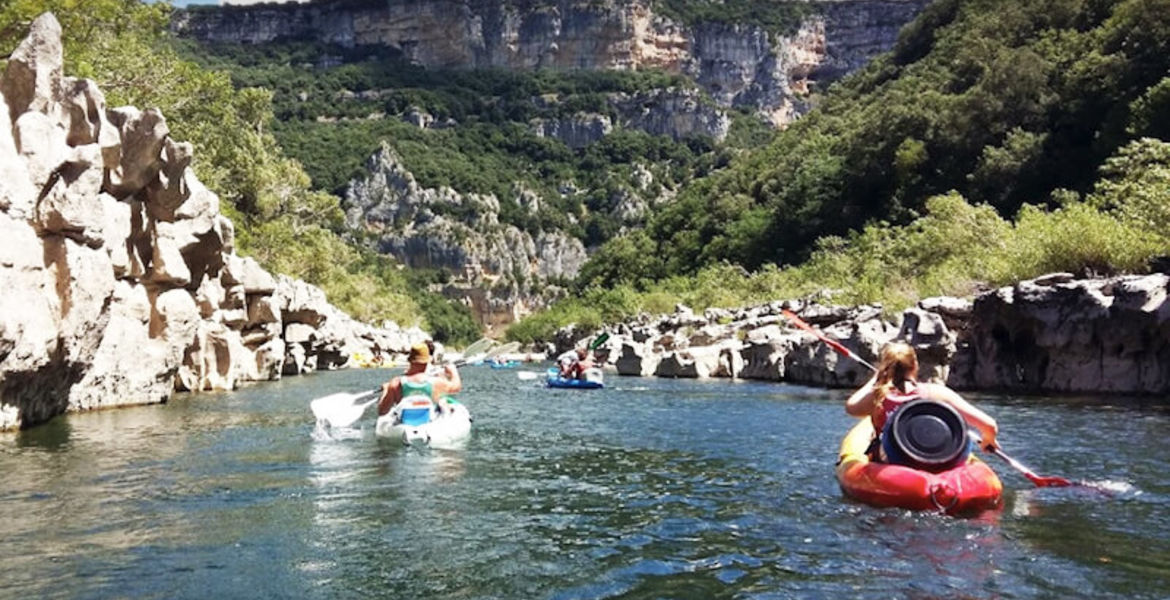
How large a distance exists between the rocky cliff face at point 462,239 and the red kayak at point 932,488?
132321 mm

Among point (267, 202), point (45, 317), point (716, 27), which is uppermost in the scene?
point (716, 27)

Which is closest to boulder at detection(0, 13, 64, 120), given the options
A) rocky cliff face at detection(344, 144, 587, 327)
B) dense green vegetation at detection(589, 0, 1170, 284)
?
dense green vegetation at detection(589, 0, 1170, 284)

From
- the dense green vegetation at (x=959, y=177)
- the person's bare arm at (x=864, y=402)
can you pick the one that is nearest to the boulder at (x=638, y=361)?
the dense green vegetation at (x=959, y=177)

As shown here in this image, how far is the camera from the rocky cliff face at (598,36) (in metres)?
186

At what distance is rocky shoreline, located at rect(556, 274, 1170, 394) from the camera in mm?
21531

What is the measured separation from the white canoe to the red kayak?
7414mm

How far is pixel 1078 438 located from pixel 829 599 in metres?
10.1

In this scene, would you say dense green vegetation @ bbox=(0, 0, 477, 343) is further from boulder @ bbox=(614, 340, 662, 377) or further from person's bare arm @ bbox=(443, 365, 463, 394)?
boulder @ bbox=(614, 340, 662, 377)

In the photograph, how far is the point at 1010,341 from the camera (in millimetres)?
25609

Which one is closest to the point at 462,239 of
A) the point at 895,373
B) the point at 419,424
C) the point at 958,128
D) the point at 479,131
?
the point at 479,131

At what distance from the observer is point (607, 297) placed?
83125mm

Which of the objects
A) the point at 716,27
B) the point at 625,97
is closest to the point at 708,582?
the point at 625,97

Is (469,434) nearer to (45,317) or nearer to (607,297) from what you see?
(45,317)

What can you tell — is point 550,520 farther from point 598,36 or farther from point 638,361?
point 598,36
